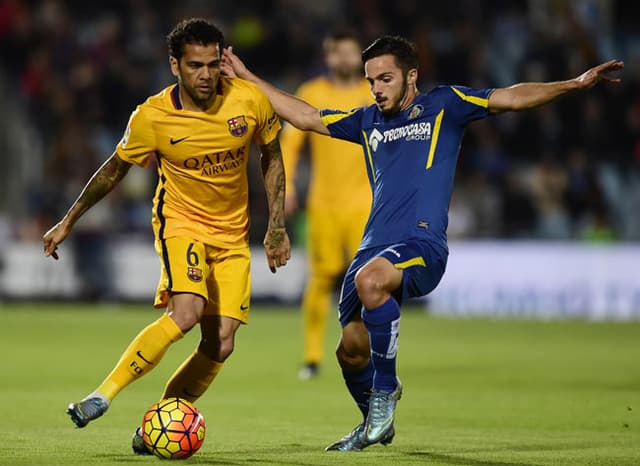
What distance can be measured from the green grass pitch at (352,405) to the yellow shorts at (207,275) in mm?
774

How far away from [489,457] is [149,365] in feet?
5.88

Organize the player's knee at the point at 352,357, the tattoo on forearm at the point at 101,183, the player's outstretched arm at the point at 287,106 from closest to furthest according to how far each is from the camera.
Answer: the tattoo on forearm at the point at 101,183 → the player's knee at the point at 352,357 → the player's outstretched arm at the point at 287,106

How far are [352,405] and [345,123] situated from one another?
2.61m

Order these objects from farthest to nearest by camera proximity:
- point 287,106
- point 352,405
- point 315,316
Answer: point 315,316
point 352,405
point 287,106

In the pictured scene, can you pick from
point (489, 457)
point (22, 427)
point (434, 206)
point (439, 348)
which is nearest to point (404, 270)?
point (434, 206)

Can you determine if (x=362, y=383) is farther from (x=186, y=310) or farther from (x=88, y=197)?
(x=88, y=197)

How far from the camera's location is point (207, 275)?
7.17m

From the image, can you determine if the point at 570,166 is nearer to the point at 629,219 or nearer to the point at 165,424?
the point at 629,219

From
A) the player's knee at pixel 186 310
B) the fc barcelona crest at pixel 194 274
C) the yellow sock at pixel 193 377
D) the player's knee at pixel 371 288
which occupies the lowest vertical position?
the yellow sock at pixel 193 377

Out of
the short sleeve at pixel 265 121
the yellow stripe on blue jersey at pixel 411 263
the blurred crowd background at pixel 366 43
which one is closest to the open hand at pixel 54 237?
the short sleeve at pixel 265 121

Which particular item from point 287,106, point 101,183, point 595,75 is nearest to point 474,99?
point 595,75

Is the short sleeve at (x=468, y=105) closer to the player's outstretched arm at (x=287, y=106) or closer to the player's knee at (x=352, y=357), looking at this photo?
the player's outstretched arm at (x=287, y=106)

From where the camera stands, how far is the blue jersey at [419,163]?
6.96m

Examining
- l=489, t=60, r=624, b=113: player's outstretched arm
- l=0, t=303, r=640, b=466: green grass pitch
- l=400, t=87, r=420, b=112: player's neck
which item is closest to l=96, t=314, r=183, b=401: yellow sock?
l=0, t=303, r=640, b=466: green grass pitch
